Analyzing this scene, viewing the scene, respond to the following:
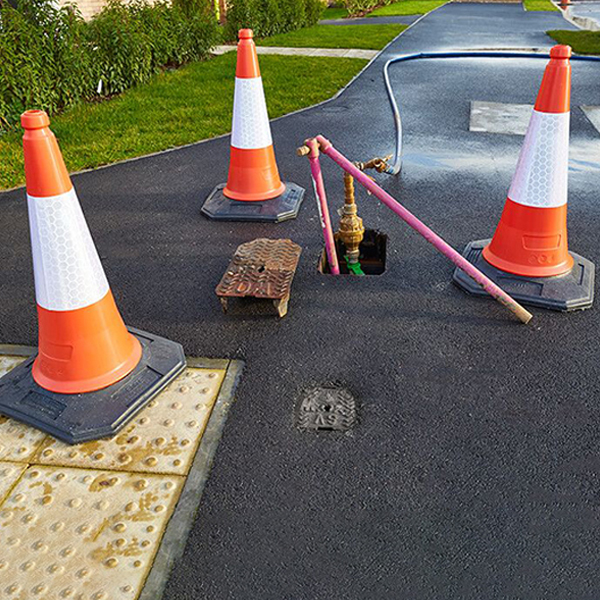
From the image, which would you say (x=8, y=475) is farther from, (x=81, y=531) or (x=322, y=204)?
(x=322, y=204)

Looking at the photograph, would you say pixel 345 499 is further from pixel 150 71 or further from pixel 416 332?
pixel 150 71

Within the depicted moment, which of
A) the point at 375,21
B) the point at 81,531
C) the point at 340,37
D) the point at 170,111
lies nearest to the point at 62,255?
the point at 81,531

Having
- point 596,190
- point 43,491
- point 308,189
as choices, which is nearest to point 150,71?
point 308,189

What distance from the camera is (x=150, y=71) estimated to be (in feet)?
33.3

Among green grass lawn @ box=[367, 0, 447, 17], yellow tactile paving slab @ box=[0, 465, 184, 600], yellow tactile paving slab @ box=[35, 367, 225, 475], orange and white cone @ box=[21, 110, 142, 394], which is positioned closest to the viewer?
yellow tactile paving slab @ box=[0, 465, 184, 600]

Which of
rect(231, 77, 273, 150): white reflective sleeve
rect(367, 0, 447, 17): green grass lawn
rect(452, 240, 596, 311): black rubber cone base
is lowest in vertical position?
rect(452, 240, 596, 311): black rubber cone base

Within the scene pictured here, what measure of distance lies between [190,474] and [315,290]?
1673mm

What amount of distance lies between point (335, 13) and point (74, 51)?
18.1m

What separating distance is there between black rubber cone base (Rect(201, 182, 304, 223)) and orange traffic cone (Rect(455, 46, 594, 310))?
166 cm

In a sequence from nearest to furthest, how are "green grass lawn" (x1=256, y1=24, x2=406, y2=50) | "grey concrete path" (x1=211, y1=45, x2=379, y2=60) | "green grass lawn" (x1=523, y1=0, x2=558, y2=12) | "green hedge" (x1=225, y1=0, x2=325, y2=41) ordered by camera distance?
"grey concrete path" (x1=211, y1=45, x2=379, y2=60) < "green grass lawn" (x1=256, y1=24, x2=406, y2=50) < "green hedge" (x1=225, y1=0, x2=325, y2=41) < "green grass lawn" (x1=523, y1=0, x2=558, y2=12)

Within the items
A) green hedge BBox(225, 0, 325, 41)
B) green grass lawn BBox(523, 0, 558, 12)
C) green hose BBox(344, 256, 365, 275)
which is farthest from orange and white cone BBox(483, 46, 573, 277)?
green grass lawn BBox(523, 0, 558, 12)

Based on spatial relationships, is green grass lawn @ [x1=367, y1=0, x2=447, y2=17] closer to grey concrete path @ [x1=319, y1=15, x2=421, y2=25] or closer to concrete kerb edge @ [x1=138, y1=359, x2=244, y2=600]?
grey concrete path @ [x1=319, y1=15, x2=421, y2=25]

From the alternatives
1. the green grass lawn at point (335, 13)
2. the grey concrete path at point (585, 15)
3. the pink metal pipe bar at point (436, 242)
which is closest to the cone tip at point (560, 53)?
the pink metal pipe bar at point (436, 242)

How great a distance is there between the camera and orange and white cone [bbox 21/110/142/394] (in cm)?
267
